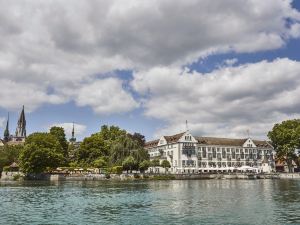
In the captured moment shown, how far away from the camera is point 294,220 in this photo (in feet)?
79.9

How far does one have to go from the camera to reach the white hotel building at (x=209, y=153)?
12731 centimetres

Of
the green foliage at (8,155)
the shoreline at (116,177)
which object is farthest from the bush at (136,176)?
the green foliage at (8,155)

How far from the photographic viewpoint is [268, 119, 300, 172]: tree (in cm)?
11544

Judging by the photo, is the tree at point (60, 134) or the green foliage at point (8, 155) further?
the tree at point (60, 134)

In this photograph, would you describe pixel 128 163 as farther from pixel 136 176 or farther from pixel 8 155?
pixel 8 155

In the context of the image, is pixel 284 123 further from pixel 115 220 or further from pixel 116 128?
pixel 115 220

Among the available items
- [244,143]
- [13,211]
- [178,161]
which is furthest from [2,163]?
[13,211]

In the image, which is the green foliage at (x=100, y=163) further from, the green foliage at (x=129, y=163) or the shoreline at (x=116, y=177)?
the green foliage at (x=129, y=163)

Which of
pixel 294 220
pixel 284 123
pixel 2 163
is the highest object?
pixel 284 123

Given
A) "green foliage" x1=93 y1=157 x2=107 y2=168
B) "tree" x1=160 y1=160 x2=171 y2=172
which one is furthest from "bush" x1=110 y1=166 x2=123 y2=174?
"tree" x1=160 y1=160 x2=171 y2=172

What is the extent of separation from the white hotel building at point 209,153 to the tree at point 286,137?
409 inches

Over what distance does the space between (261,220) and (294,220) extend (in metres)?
2.05

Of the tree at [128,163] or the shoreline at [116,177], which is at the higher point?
the tree at [128,163]

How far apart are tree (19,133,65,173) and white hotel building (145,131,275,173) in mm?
42014
